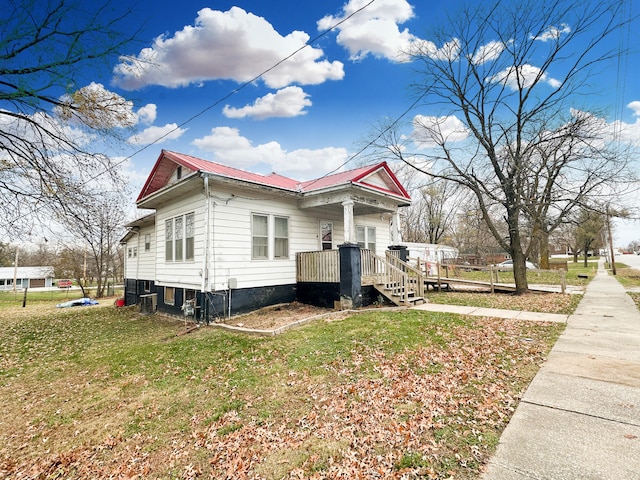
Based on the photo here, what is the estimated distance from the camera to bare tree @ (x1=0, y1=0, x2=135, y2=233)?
6.39 metres

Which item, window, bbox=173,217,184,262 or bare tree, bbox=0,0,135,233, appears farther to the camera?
window, bbox=173,217,184,262

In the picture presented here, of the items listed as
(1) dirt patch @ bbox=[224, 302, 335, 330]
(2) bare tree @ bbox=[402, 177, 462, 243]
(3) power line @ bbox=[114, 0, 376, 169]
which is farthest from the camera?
(2) bare tree @ bbox=[402, 177, 462, 243]

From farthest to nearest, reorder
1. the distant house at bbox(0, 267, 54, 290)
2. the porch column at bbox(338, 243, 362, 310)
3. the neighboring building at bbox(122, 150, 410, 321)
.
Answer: the distant house at bbox(0, 267, 54, 290), the porch column at bbox(338, 243, 362, 310), the neighboring building at bbox(122, 150, 410, 321)

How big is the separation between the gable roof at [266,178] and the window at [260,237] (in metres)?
1.15

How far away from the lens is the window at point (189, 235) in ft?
31.1

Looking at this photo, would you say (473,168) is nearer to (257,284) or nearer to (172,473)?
(257,284)

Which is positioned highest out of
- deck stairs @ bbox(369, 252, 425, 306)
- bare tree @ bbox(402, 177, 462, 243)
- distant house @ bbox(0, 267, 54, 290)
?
bare tree @ bbox(402, 177, 462, 243)

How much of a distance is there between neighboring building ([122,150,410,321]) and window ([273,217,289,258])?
0.11 feet

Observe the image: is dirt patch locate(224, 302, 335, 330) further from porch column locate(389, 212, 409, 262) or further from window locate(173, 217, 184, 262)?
porch column locate(389, 212, 409, 262)

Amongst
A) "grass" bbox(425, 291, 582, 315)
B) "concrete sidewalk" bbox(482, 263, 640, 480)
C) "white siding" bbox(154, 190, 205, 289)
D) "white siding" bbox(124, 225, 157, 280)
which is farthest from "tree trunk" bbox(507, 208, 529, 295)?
"white siding" bbox(124, 225, 157, 280)

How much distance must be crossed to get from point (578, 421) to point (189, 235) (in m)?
9.61

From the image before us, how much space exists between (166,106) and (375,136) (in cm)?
859

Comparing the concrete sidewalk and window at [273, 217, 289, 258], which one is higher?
window at [273, 217, 289, 258]

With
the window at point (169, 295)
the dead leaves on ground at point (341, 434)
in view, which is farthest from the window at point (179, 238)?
the dead leaves on ground at point (341, 434)
